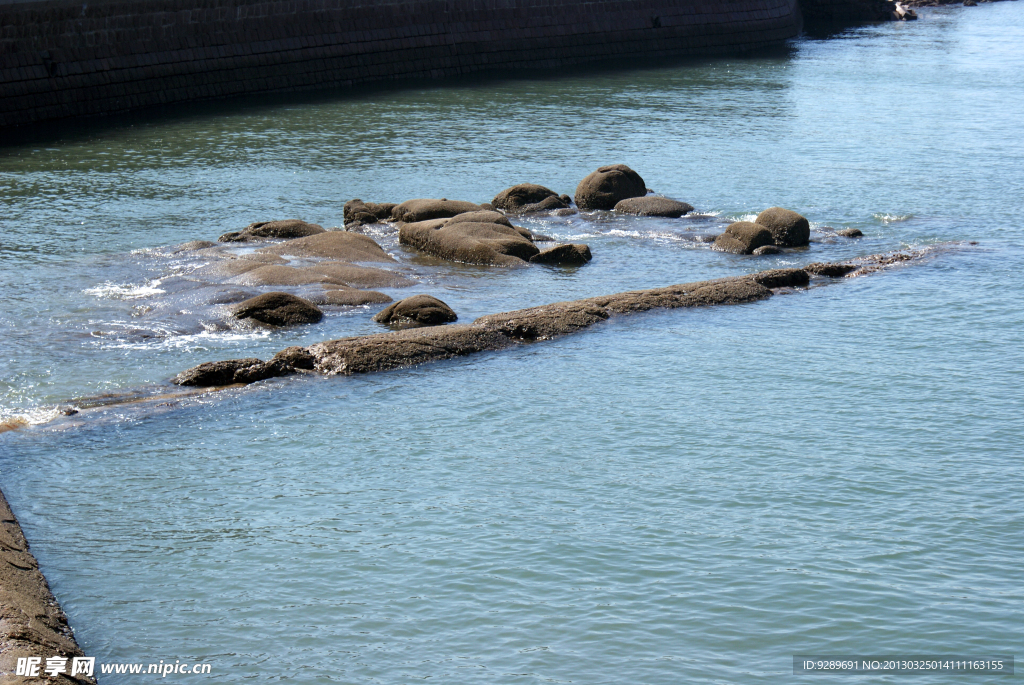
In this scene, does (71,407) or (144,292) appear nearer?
(71,407)

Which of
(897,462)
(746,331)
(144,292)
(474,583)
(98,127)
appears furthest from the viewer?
(98,127)

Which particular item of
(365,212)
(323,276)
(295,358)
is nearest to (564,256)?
(323,276)

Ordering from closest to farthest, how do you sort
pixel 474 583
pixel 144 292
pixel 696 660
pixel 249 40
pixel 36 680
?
pixel 36 680 → pixel 696 660 → pixel 474 583 → pixel 144 292 → pixel 249 40

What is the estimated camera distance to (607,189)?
28828mm

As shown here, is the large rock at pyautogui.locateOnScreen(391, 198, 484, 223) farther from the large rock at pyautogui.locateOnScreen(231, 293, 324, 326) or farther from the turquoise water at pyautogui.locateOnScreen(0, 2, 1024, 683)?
the large rock at pyautogui.locateOnScreen(231, 293, 324, 326)

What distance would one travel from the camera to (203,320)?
740 inches

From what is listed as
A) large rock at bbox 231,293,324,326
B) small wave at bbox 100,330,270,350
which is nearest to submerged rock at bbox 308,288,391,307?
large rock at bbox 231,293,324,326

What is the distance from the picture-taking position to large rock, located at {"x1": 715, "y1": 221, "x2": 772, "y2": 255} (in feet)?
79.5

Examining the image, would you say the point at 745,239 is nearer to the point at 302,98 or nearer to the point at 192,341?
the point at 192,341

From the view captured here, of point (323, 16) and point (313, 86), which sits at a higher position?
point (323, 16)

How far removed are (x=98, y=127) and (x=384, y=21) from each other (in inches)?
618

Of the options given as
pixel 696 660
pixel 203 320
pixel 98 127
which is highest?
pixel 98 127

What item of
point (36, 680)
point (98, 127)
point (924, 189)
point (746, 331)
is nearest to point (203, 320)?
point (746, 331)

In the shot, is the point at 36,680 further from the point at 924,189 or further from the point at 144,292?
the point at 924,189
